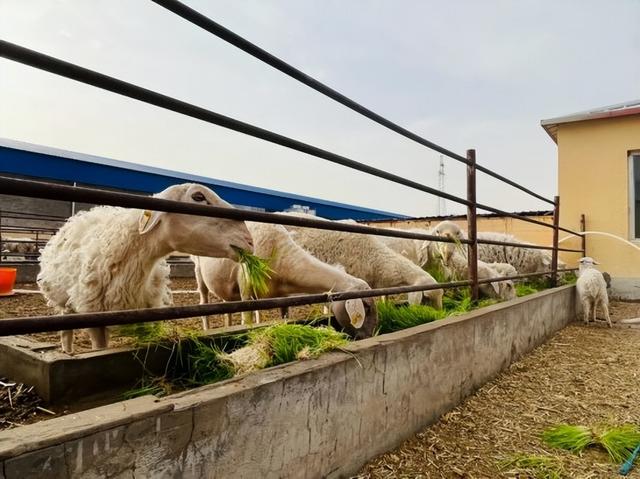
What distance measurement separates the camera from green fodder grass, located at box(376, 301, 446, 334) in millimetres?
3379

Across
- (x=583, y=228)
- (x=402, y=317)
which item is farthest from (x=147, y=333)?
(x=583, y=228)

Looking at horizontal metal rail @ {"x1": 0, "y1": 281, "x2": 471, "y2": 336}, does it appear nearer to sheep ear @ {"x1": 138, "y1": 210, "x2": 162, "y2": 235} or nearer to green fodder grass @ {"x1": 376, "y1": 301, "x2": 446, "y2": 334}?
sheep ear @ {"x1": 138, "y1": 210, "x2": 162, "y2": 235}

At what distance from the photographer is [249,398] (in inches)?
61.5

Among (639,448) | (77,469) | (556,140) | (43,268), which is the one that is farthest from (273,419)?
(556,140)

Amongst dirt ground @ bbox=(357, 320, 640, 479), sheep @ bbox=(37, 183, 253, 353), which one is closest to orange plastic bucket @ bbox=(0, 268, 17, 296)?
sheep @ bbox=(37, 183, 253, 353)

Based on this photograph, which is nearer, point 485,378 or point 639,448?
point 639,448

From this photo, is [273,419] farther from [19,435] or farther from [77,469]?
[19,435]

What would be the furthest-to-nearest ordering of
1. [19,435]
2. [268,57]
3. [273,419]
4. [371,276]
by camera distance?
[371,276]
[268,57]
[273,419]
[19,435]

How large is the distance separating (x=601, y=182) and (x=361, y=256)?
8.19 metres

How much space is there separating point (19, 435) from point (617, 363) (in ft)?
16.8

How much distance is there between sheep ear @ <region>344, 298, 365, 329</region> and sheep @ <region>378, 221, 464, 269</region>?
325cm

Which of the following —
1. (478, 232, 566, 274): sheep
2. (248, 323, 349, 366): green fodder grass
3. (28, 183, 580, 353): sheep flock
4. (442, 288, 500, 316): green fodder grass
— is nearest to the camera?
(248, 323, 349, 366): green fodder grass

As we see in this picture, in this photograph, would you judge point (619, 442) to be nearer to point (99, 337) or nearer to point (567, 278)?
point (99, 337)

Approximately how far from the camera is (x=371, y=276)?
568 centimetres
